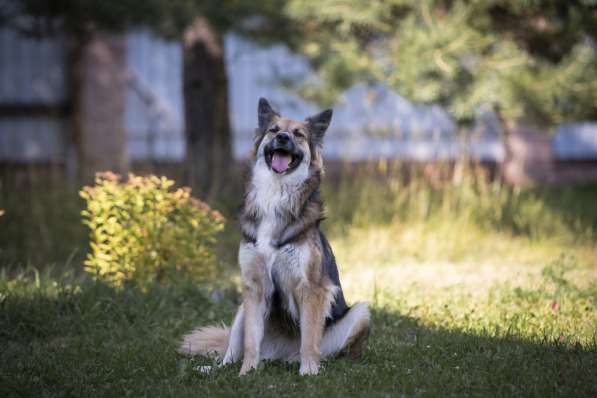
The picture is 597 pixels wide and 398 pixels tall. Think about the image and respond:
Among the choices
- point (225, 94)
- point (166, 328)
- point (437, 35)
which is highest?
point (437, 35)

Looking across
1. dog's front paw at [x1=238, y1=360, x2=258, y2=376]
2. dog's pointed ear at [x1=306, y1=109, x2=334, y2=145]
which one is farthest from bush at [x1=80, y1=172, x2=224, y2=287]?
dog's front paw at [x1=238, y1=360, x2=258, y2=376]

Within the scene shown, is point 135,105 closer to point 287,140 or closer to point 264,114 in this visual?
point 264,114

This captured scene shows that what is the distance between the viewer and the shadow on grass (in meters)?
4.06

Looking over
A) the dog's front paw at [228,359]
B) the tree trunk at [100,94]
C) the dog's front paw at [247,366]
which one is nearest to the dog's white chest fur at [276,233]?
the dog's front paw at [247,366]

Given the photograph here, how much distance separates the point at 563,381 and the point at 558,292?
232 cm

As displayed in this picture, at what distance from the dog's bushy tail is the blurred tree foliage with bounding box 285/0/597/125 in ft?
16.1

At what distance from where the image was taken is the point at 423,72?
8.95 metres

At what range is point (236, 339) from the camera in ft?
15.2

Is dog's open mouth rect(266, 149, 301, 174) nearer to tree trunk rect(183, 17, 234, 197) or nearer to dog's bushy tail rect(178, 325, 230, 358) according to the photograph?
dog's bushy tail rect(178, 325, 230, 358)

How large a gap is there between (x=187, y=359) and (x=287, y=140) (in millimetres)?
1575

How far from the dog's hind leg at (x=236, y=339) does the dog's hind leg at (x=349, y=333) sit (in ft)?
1.80

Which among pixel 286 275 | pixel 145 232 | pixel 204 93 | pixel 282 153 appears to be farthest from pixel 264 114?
pixel 204 93

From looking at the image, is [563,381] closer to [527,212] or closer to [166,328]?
[166,328]

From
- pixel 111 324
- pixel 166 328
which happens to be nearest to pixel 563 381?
pixel 166 328
